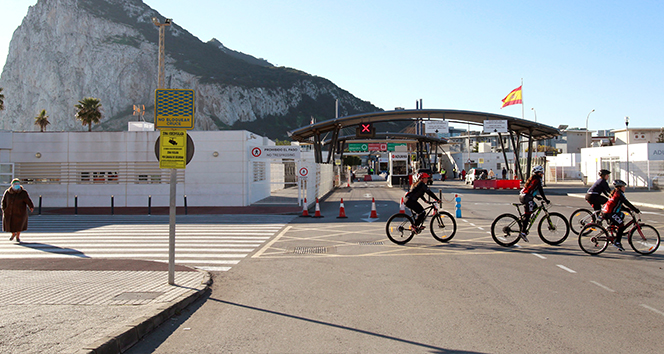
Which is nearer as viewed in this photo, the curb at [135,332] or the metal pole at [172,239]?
the curb at [135,332]

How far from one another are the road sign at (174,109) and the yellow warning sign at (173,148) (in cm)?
12

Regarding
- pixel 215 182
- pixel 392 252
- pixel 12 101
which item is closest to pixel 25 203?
pixel 392 252

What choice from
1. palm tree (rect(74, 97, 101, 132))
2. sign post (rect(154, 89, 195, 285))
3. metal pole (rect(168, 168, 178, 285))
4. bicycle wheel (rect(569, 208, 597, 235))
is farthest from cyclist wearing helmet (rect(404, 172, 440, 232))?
palm tree (rect(74, 97, 101, 132))

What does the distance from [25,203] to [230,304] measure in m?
9.43

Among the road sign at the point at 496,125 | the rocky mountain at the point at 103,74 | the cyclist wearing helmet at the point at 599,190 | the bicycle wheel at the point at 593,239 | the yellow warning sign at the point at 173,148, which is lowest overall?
the bicycle wheel at the point at 593,239

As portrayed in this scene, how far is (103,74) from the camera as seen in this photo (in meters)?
138

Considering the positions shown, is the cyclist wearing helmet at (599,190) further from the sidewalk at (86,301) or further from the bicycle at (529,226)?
the sidewalk at (86,301)

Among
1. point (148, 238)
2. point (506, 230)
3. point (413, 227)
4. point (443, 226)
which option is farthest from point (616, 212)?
point (148, 238)

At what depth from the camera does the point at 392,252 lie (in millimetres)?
10188

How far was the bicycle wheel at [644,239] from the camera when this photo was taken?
9.19 metres

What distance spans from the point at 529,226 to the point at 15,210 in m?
13.0

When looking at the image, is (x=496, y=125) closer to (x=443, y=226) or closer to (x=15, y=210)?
(x=443, y=226)

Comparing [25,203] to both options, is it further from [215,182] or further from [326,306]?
[215,182]

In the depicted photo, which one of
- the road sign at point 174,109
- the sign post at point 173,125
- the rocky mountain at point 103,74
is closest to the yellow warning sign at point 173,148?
the sign post at point 173,125
